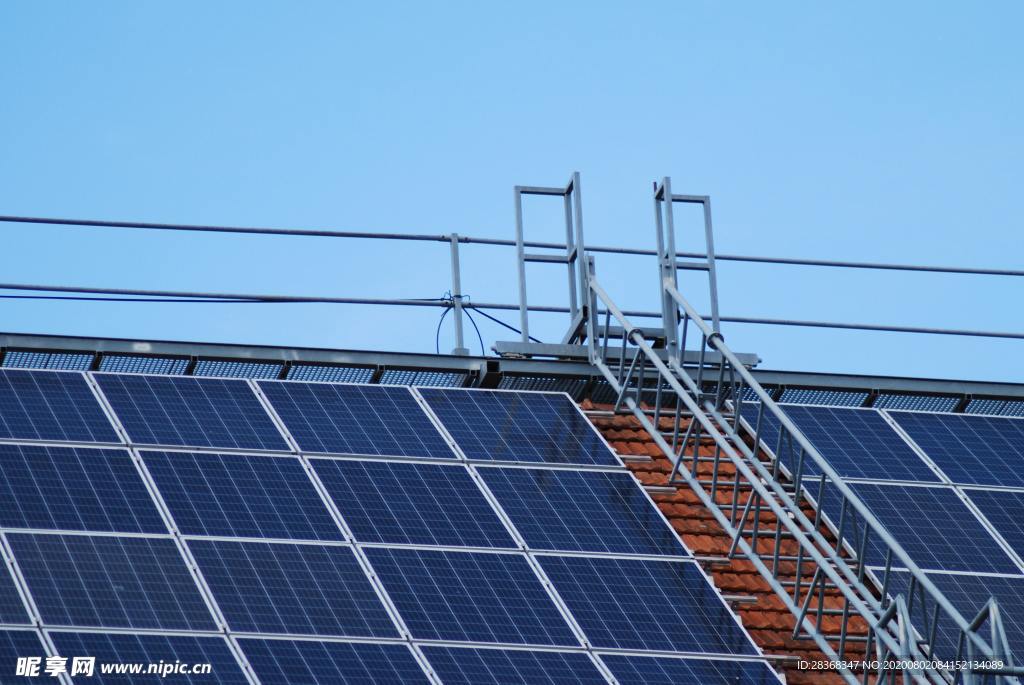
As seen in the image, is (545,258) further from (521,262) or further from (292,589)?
(292,589)

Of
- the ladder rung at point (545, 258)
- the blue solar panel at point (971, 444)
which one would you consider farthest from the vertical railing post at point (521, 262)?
the blue solar panel at point (971, 444)

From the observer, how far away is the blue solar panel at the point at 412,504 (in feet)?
57.8

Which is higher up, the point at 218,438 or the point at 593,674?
the point at 218,438

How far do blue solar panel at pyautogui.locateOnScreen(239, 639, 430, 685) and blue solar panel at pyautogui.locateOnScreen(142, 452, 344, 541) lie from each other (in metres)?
1.73

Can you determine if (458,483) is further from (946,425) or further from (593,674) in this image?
(946,425)

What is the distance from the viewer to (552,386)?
20844 mm

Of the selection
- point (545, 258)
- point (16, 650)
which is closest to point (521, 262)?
point (545, 258)

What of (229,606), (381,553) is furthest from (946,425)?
(229,606)

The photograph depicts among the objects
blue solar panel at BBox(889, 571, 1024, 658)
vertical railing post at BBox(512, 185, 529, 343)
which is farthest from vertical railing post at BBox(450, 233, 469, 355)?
blue solar panel at BBox(889, 571, 1024, 658)

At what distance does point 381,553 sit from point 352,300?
5059 mm

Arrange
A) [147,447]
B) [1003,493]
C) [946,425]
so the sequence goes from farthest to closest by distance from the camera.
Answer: [946,425], [1003,493], [147,447]

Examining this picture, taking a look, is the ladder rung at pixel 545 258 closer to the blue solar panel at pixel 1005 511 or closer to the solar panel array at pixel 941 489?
the solar panel array at pixel 941 489

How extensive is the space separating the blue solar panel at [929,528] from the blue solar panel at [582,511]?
1.89 meters

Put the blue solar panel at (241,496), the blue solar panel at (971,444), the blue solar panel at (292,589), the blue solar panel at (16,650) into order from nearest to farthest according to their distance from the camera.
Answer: the blue solar panel at (16,650) < the blue solar panel at (292,589) < the blue solar panel at (241,496) < the blue solar panel at (971,444)
